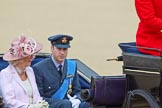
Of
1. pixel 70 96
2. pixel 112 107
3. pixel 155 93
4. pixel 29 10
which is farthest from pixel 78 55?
pixel 155 93

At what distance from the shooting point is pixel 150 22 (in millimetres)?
4062

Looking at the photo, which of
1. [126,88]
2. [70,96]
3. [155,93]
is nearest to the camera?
[155,93]

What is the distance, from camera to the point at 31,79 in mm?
4508

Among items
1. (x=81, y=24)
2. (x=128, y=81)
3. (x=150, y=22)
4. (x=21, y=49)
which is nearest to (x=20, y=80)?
(x=21, y=49)

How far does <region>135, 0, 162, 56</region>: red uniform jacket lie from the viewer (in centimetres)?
405

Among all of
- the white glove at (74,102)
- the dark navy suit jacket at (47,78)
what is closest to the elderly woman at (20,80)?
the dark navy suit jacket at (47,78)

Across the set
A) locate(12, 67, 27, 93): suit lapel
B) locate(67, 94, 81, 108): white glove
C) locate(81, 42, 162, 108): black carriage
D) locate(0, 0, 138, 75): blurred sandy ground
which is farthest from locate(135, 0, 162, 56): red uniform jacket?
locate(0, 0, 138, 75): blurred sandy ground

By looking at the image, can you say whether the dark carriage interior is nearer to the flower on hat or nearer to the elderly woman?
the elderly woman

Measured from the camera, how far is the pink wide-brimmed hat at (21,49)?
4.39 meters

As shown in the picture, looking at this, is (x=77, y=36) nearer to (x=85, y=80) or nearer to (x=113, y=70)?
(x=113, y=70)

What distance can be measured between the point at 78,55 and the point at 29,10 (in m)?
0.81

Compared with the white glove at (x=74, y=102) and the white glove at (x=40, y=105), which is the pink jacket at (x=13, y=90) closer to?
the white glove at (x=40, y=105)

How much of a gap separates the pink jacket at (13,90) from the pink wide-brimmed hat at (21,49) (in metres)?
0.09

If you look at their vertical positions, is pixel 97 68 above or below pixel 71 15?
below
